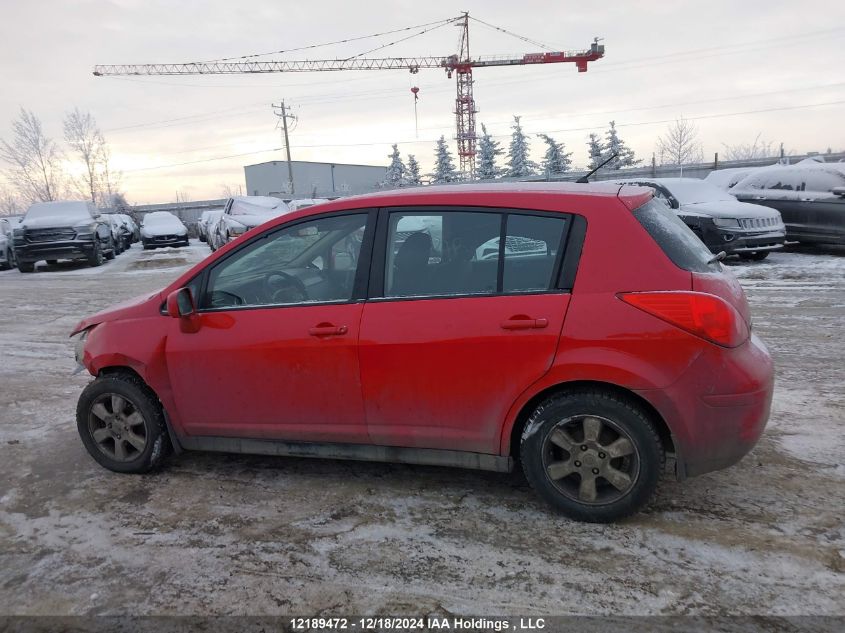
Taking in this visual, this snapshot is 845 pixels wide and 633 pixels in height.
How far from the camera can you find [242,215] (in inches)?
728

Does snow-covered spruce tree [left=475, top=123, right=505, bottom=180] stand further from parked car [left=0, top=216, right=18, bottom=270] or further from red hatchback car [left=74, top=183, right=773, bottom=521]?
red hatchback car [left=74, top=183, right=773, bottom=521]

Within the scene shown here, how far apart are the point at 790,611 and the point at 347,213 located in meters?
2.77

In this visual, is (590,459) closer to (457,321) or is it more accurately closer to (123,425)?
(457,321)

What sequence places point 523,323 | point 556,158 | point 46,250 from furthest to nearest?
point 556,158 < point 46,250 < point 523,323

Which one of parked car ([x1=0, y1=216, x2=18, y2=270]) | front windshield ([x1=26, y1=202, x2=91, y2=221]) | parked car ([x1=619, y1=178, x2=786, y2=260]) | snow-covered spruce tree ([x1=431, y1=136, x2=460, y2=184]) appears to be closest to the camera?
parked car ([x1=619, y1=178, x2=786, y2=260])

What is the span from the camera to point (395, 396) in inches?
129

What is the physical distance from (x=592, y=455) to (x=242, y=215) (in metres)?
17.1

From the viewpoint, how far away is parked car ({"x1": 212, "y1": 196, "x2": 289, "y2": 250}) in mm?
17623

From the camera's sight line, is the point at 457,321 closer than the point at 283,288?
Yes

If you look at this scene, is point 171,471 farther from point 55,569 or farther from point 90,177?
point 90,177

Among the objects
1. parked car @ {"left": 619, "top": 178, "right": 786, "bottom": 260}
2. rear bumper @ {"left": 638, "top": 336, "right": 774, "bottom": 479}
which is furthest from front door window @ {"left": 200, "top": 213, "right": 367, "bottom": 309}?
parked car @ {"left": 619, "top": 178, "right": 786, "bottom": 260}

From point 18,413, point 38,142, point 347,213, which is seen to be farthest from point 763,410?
point 38,142

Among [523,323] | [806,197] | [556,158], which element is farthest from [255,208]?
[556,158]

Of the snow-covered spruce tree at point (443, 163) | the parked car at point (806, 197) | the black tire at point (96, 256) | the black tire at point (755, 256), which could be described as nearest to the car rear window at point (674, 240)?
the black tire at point (755, 256)
